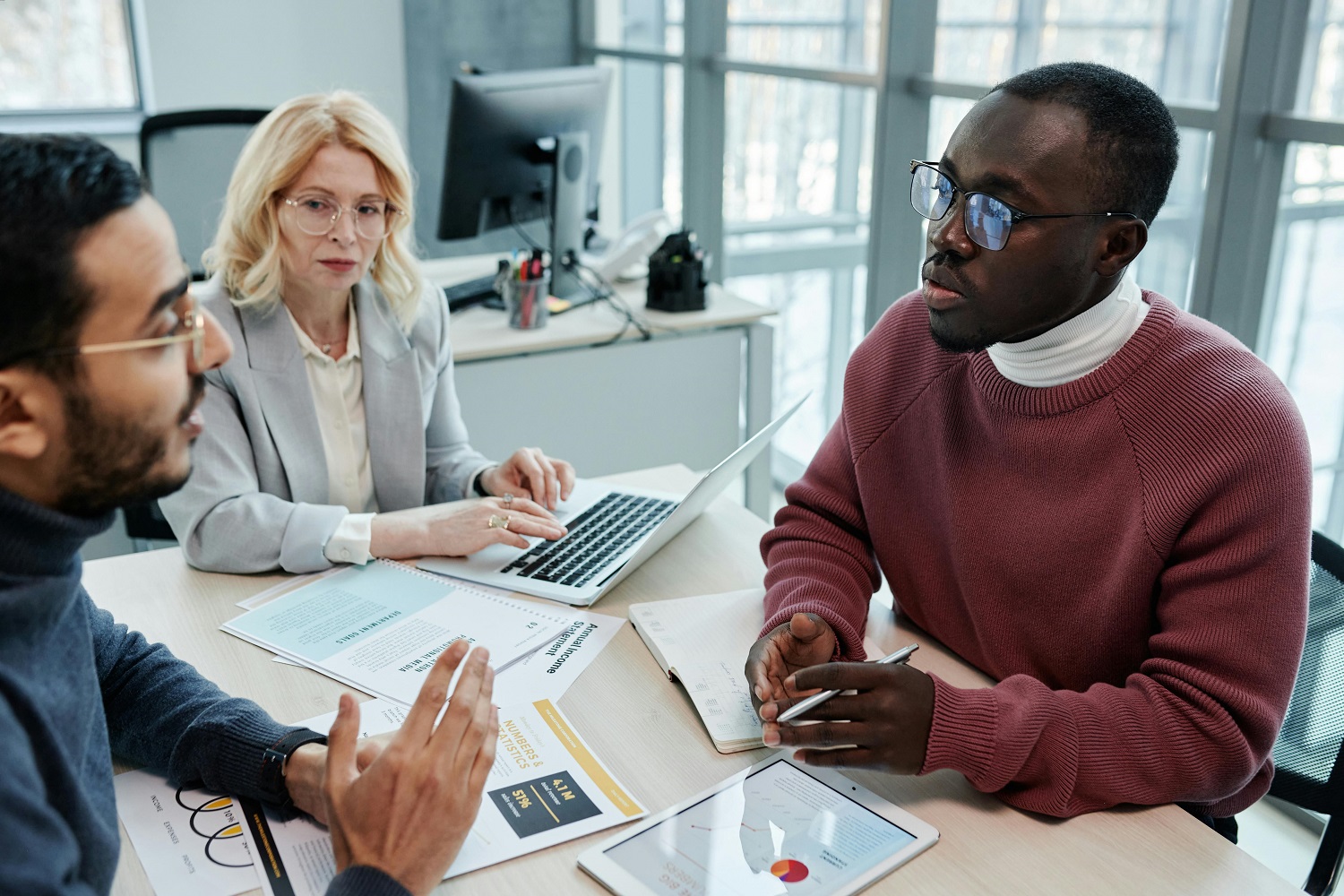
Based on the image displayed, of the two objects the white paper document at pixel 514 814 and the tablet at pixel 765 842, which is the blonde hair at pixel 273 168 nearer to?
the white paper document at pixel 514 814

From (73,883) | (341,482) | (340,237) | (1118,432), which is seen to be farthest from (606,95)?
(73,883)

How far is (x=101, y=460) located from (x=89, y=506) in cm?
4

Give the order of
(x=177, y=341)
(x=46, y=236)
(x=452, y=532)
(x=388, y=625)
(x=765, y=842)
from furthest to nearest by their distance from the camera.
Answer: (x=452, y=532), (x=388, y=625), (x=765, y=842), (x=177, y=341), (x=46, y=236)

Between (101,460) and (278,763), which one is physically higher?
(101,460)

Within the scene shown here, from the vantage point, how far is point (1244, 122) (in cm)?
195

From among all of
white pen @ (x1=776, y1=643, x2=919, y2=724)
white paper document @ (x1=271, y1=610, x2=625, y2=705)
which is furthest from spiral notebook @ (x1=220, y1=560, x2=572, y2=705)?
white pen @ (x1=776, y1=643, x2=919, y2=724)

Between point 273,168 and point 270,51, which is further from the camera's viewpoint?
point 270,51

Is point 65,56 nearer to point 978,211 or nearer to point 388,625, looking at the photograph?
point 388,625

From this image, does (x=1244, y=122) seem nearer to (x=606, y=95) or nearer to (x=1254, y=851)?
(x=1254, y=851)

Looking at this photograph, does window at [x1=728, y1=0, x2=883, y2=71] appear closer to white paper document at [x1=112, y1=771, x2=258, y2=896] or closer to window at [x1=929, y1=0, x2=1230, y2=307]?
window at [x1=929, y1=0, x2=1230, y2=307]

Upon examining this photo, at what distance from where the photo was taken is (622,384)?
8.50 feet

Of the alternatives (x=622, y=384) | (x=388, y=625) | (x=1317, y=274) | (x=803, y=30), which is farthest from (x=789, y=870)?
(x=803, y=30)

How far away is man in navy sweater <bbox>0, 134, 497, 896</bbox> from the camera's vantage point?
74 cm

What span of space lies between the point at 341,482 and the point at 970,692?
3.55 ft
